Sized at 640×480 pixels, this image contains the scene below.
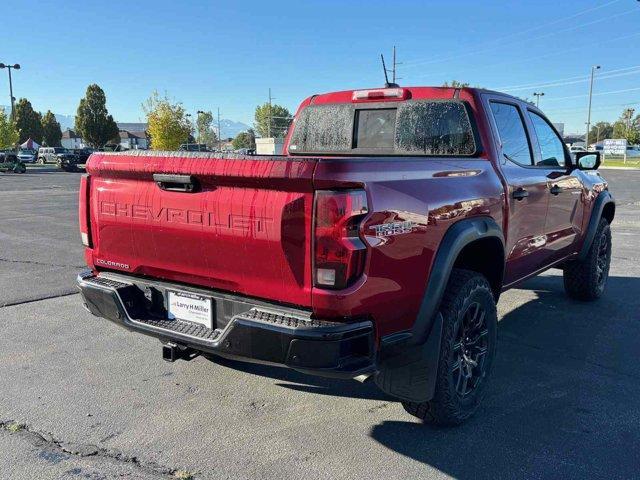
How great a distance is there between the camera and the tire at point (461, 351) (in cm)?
309

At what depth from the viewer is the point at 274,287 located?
2676mm

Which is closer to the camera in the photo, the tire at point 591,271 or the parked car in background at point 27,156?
the tire at point 591,271

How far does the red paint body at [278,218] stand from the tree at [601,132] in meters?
133

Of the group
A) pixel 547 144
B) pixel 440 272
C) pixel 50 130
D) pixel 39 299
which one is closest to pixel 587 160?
pixel 547 144

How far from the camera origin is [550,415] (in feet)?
11.2

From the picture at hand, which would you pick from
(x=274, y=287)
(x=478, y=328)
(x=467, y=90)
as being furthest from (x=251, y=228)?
(x=467, y=90)

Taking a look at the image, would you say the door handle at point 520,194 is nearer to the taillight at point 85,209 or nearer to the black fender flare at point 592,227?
the black fender flare at point 592,227

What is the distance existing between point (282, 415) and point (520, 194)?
2.21 m

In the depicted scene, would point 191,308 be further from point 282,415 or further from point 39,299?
point 39,299

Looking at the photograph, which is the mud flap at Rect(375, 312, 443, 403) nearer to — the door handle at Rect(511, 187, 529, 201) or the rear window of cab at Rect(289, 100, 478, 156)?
the door handle at Rect(511, 187, 529, 201)

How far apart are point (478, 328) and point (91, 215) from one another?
98.3 inches

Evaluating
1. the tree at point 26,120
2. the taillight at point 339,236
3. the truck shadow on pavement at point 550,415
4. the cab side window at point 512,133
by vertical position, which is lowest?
the truck shadow on pavement at point 550,415

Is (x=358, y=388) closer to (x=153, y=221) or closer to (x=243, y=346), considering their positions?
(x=243, y=346)

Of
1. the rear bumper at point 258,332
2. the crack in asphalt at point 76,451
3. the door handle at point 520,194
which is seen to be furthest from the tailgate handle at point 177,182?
the door handle at point 520,194
